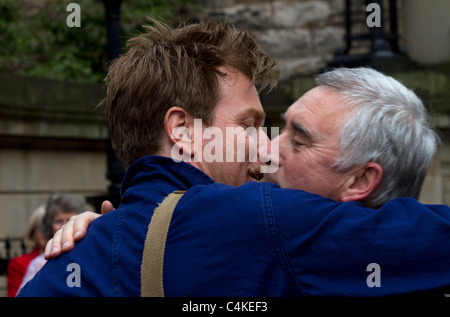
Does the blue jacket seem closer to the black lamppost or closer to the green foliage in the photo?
the black lamppost

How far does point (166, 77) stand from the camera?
2.16 metres

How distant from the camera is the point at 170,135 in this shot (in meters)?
2.14

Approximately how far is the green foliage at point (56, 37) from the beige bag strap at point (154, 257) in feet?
Answer: 24.9

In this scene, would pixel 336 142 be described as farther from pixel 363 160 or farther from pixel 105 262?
pixel 105 262

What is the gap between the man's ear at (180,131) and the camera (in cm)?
214

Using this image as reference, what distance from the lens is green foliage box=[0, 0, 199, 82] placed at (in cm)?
931

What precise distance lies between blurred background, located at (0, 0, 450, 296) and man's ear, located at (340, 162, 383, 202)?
32.0 inches

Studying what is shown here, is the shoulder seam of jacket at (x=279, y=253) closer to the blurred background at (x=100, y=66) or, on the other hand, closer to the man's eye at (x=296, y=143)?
the man's eye at (x=296, y=143)

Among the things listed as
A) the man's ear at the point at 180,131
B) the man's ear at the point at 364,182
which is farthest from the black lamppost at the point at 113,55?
the man's ear at the point at 364,182

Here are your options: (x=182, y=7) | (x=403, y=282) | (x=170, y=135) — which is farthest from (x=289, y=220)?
(x=182, y=7)

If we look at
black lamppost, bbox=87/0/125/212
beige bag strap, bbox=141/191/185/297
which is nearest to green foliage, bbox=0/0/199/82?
black lamppost, bbox=87/0/125/212

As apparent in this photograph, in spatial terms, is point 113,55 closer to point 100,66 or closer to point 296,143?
point 296,143

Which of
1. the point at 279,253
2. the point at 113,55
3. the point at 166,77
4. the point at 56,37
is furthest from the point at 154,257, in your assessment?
the point at 56,37

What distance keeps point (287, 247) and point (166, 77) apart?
28.7 inches
